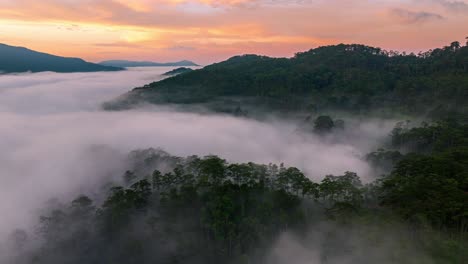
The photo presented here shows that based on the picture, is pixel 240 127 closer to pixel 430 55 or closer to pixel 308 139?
pixel 308 139

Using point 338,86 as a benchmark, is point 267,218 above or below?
below

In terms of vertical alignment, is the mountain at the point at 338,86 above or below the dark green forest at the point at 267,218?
above

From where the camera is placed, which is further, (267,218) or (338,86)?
(338,86)

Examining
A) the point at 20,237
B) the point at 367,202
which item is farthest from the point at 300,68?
the point at 20,237

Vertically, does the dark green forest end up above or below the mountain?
below

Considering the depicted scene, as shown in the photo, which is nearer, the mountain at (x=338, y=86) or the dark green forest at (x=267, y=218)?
the dark green forest at (x=267, y=218)
